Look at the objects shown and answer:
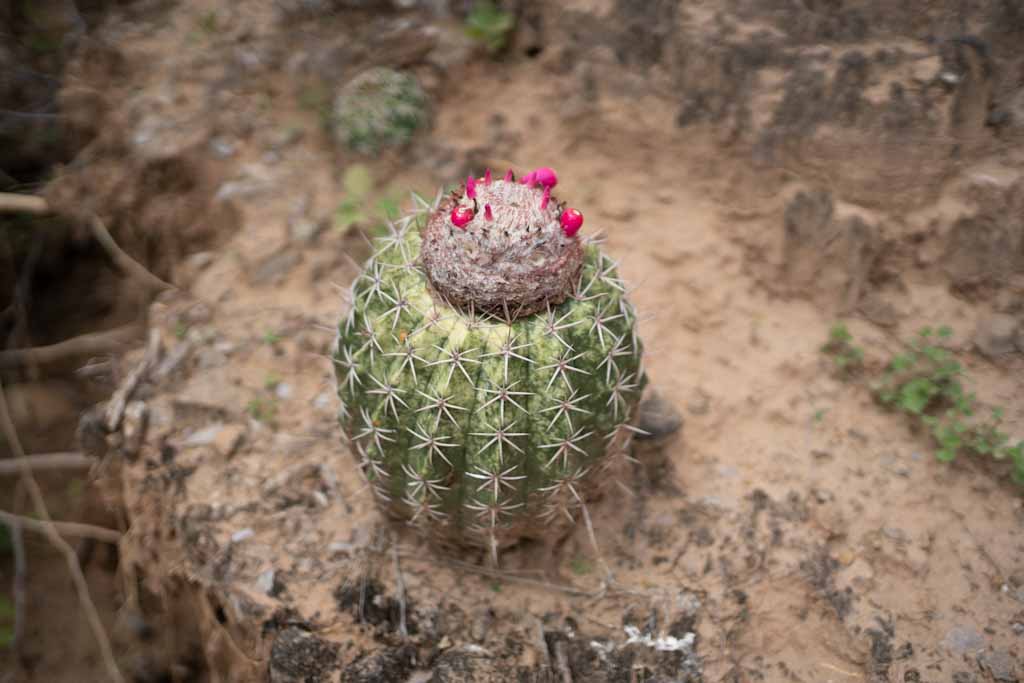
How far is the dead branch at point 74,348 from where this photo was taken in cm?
367

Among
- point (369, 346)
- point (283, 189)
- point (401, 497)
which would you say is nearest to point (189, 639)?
point (401, 497)

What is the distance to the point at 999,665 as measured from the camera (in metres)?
2.46

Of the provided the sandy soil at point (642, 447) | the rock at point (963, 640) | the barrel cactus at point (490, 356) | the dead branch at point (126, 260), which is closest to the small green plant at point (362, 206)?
the sandy soil at point (642, 447)

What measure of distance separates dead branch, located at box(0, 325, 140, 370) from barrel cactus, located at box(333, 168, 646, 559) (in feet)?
6.04

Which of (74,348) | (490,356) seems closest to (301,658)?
(490,356)

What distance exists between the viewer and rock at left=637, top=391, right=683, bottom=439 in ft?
9.73

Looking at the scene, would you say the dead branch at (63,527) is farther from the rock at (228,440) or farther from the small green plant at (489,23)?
the small green plant at (489,23)

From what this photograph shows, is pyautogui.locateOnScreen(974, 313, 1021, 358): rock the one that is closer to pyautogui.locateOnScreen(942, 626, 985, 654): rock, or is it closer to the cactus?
pyautogui.locateOnScreen(942, 626, 985, 654): rock

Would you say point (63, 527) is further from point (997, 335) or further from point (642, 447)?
point (997, 335)

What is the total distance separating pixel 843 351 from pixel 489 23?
2.39 m

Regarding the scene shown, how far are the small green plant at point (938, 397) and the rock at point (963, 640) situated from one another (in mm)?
582

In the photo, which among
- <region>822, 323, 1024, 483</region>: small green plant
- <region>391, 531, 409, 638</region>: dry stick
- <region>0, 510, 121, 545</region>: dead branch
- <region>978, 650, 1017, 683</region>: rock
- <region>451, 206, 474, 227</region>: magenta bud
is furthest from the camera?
<region>0, 510, 121, 545</region>: dead branch

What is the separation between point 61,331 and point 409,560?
2.37 metres

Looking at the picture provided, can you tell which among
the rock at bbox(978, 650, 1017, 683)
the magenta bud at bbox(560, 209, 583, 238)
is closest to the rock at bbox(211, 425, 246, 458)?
the magenta bud at bbox(560, 209, 583, 238)
